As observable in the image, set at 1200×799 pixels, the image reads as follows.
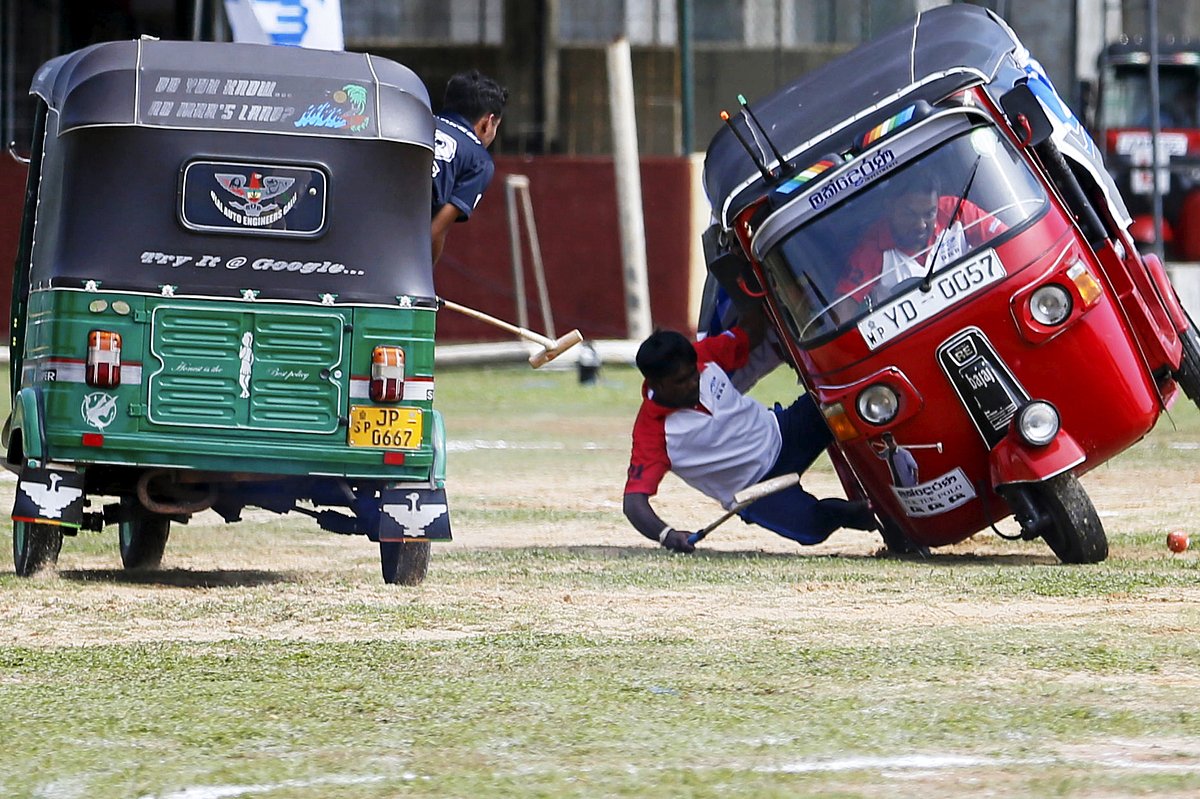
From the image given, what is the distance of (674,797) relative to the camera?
4.63 m

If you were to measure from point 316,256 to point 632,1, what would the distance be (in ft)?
82.2

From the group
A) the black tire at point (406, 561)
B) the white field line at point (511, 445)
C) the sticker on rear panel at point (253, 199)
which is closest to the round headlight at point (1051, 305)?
the black tire at point (406, 561)

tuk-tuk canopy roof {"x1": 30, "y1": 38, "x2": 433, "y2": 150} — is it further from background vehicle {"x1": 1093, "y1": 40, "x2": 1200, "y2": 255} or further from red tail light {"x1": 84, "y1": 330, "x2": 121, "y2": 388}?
background vehicle {"x1": 1093, "y1": 40, "x2": 1200, "y2": 255}

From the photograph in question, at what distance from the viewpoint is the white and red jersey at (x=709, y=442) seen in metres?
9.81

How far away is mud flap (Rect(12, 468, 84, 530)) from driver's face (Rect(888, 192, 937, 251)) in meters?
3.55

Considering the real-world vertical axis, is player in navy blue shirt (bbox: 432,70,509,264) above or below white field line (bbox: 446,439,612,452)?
above

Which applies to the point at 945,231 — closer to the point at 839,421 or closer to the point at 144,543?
the point at 839,421

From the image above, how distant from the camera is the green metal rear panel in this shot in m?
8.18

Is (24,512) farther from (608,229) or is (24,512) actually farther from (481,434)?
(608,229)

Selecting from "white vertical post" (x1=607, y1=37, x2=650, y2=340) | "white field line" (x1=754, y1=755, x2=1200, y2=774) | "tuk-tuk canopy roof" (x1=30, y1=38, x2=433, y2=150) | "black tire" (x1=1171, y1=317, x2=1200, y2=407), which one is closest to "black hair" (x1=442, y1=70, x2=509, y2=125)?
"tuk-tuk canopy roof" (x1=30, y1=38, x2=433, y2=150)

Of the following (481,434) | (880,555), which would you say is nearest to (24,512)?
(880,555)

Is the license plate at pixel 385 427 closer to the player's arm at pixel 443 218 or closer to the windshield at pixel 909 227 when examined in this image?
the player's arm at pixel 443 218

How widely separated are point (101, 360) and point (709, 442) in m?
2.98

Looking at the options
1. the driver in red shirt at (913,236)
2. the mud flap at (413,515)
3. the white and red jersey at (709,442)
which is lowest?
the mud flap at (413,515)
